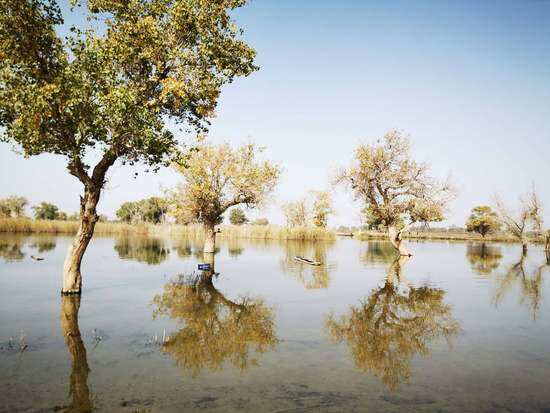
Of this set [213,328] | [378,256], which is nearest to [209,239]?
[378,256]

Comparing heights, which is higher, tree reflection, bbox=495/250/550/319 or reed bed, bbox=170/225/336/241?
reed bed, bbox=170/225/336/241

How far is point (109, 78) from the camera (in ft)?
52.9

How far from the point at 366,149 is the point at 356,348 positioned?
137 feet

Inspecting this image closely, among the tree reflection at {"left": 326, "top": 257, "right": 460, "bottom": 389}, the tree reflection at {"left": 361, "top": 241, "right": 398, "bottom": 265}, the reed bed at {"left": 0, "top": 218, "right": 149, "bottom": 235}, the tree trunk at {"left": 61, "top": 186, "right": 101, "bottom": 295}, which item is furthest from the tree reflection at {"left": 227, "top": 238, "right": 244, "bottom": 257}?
the reed bed at {"left": 0, "top": 218, "right": 149, "bottom": 235}

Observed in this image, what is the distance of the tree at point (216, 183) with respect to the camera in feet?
137

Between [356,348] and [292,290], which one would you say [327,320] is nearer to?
[356,348]

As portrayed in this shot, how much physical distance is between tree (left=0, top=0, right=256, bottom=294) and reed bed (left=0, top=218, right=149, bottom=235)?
59463 mm

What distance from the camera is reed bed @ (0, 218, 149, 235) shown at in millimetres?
67125

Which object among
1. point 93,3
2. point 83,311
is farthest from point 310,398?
point 93,3

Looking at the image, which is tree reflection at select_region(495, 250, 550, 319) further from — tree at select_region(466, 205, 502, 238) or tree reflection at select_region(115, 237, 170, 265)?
tree at select_region(466, 205, 502, 238)

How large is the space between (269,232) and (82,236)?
6635cm

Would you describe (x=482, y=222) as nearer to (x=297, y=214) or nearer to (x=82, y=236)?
(x=297, y=214)

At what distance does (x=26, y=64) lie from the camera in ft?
52.1

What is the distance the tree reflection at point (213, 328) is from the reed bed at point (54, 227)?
59.8 m
